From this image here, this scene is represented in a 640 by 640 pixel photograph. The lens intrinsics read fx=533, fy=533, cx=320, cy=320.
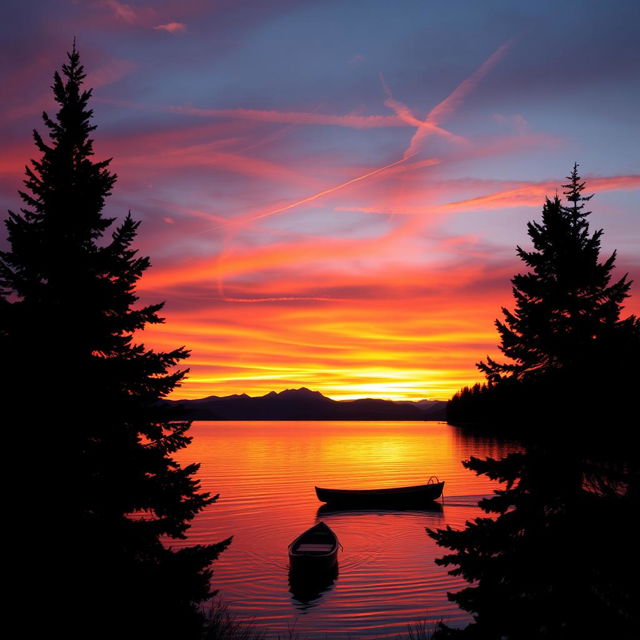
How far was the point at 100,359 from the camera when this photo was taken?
13531mm

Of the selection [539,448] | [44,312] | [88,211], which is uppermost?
[88,211]

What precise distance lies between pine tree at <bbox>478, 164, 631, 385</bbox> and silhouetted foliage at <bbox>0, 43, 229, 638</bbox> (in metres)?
8.87

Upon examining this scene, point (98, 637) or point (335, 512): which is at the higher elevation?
point (98, 637)

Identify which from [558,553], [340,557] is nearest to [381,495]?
[340,557]

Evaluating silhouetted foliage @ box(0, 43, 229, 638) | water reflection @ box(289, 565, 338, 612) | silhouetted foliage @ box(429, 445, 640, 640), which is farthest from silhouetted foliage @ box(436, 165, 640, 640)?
water reflection @ box(289, 565, 338, 612)

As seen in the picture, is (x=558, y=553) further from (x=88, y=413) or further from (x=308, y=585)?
(x=308, y=585)

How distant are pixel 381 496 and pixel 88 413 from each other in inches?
2125

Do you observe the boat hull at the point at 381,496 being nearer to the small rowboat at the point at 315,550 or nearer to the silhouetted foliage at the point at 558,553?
the small rowboat at the point at 315,550

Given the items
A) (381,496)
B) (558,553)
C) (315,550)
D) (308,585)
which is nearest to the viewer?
(558,553)

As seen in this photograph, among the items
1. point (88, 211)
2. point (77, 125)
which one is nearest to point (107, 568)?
point (88, 211)

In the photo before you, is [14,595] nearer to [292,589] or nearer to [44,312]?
[44,312]

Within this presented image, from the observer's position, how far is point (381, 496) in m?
62.2

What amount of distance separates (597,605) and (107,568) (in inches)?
430

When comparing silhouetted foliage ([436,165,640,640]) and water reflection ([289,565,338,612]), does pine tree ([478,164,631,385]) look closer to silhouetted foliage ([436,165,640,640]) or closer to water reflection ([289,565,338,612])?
silhouetted foliage ([436,165,640,640])
